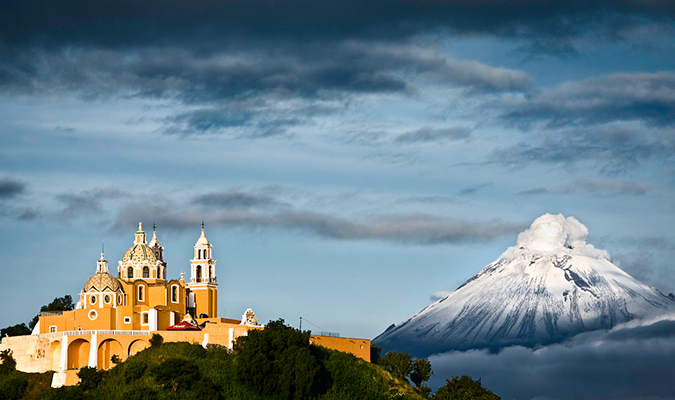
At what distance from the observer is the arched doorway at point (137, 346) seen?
84075 millimetres

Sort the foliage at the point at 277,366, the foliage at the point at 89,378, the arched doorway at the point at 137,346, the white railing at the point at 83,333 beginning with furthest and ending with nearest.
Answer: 1. the arched doorway at the point at 137,346
2. the white railing at the point at 83,333
3. the foliage at the point at 89,378
4. the foliage at the point at 277,366

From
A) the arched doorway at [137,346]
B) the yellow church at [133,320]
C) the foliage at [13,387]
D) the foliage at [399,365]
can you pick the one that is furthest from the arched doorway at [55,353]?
the foliage at [399,365]

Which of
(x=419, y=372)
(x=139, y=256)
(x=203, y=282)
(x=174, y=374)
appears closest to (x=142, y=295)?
(x=139, y=256)

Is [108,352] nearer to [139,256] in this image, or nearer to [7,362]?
[7,362]

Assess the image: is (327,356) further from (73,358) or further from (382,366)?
(73,358)

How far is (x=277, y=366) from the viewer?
256 ft

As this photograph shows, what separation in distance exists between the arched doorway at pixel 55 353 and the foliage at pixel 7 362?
10.9 ft

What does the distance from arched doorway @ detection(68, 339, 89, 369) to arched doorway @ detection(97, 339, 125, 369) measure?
1355mm

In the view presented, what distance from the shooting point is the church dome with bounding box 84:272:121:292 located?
8961cm

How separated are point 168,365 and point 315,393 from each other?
11.8 metres

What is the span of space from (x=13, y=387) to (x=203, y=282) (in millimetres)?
24554

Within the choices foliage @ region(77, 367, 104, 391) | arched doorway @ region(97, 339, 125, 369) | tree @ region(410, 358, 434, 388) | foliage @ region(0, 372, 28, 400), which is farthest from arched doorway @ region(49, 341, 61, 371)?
tree @ region(410, 358, 434, 388)

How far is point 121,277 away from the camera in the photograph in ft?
313

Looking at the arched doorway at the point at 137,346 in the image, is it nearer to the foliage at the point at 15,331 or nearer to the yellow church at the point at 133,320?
the yellow church at the point at 133,320
